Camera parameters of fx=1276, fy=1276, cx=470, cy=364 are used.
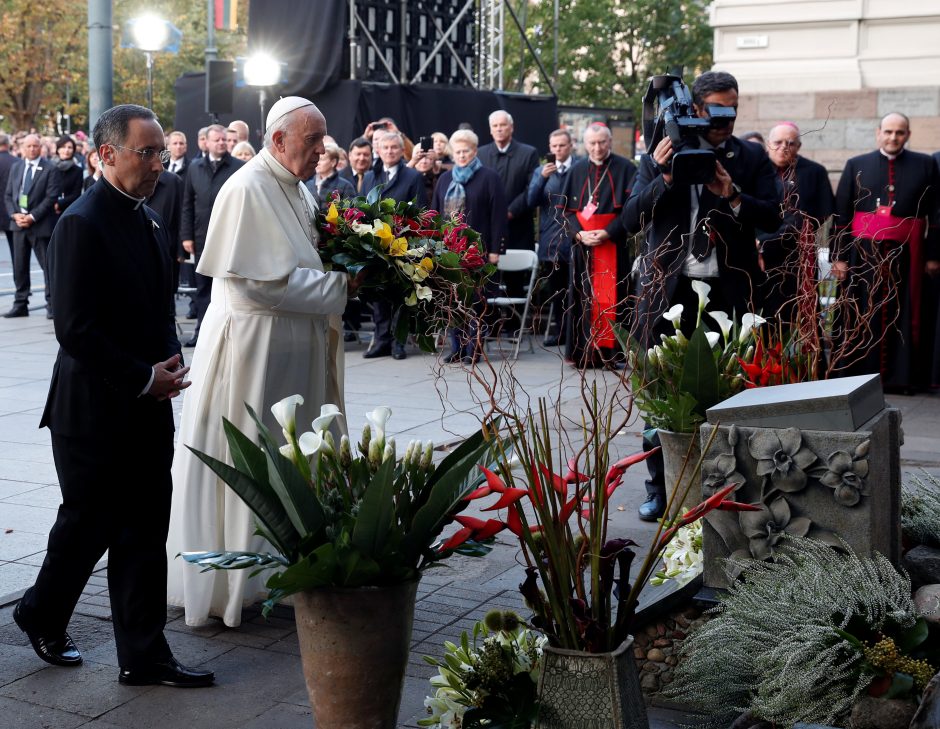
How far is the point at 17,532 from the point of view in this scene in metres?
6.50

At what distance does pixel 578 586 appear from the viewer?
3471 millimetres

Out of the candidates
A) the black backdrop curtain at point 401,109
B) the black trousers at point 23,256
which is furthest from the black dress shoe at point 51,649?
Answer: the black backdrop curtain at point 401,109

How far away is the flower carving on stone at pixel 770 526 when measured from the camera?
165 inches

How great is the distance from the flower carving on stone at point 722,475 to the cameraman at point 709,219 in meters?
2.22

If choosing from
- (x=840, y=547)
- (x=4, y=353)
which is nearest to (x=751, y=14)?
(x=4, y=353)

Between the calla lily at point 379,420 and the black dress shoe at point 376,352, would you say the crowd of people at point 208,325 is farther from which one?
the black dress shoe at point 376,352

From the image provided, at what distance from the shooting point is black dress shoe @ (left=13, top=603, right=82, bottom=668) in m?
4.64

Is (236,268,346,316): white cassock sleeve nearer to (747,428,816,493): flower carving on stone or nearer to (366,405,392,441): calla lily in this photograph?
(366,405,392,441): calla lily

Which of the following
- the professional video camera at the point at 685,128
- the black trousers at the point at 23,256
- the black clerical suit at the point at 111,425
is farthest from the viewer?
the black trousers at the point at 23,256

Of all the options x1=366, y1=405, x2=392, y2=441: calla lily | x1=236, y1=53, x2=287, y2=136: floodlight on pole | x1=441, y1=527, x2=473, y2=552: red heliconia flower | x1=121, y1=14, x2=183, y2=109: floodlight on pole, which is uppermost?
x1=121, y1=14, x2=183, y2=109: floodlight on pole

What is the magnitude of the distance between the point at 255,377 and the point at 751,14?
1317 centimetres

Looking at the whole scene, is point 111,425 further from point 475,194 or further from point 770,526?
point 475,194

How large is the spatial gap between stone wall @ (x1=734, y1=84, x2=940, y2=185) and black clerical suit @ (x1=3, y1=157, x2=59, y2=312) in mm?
8532

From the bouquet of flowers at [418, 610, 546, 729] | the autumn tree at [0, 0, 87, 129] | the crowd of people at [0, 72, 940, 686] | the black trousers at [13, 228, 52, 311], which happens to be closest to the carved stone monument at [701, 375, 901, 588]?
the crowd of people at [0, 72, 940, 686]
